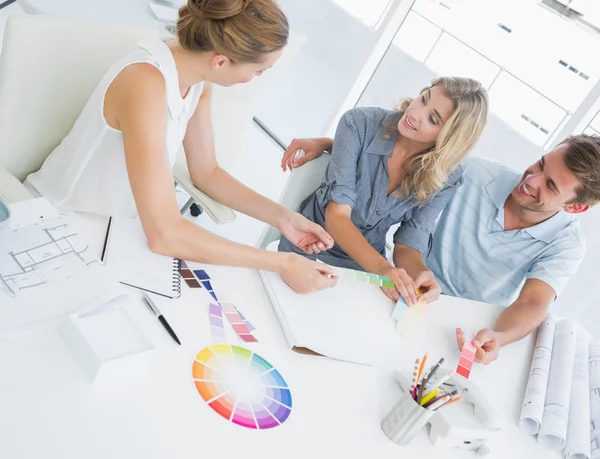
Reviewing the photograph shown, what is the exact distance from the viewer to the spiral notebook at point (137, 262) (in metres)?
1.06

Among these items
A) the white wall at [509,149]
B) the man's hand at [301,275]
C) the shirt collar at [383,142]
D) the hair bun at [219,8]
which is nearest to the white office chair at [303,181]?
the shirt collar at [383,142]

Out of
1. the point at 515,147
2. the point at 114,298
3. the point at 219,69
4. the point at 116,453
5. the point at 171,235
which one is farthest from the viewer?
the point at 515,147

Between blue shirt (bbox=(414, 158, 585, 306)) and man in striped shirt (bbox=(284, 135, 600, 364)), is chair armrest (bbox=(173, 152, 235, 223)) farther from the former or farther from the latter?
blue shirt (bbox=(414, 158, 585, 306))

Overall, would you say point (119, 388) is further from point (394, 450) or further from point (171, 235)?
point (394, 450)

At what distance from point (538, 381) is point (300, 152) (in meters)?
0.91

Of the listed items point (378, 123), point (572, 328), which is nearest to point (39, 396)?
point (378, 123)

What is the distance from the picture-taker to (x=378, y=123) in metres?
1.72

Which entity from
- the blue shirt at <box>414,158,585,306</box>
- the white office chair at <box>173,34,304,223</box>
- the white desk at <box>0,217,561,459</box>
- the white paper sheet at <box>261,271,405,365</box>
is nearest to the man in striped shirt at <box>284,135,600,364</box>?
the blue shirt at <box>414,158,585,306</box>

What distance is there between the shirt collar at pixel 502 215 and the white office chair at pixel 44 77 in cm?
115

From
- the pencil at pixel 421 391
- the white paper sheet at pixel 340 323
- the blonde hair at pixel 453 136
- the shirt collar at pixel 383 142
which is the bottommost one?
the white paper sheet at pixel 340 323

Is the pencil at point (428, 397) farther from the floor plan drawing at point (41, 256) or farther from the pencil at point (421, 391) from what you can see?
the floor plan drawing at point (41, 256)

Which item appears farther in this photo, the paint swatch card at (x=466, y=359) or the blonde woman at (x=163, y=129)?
the paint swatch card at (x=466, y=359)

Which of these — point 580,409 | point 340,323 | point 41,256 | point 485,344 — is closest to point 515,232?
point 485,344

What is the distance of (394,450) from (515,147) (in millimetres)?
2566
